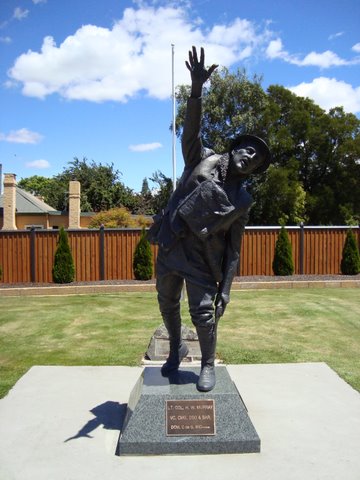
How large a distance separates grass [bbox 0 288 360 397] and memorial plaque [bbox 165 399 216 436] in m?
2.50

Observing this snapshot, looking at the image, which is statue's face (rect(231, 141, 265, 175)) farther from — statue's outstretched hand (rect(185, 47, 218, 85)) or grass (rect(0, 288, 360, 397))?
grass (rect(0, 288, 360, 397))

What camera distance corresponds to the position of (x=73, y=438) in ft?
12.8

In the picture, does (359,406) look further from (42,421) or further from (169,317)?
(42,421)

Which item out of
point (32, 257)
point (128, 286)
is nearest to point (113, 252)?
point (128, 286)

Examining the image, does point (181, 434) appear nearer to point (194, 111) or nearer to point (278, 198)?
point (194, 111)

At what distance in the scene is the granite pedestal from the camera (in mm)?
3670

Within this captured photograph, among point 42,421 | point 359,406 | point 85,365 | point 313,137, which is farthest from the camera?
point 313,137

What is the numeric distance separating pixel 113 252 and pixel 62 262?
1880mm

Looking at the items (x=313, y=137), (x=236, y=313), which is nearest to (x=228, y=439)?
(x=236, y=313)

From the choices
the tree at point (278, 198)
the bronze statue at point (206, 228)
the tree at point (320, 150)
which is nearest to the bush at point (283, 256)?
the bronze statue at point (206, 228)

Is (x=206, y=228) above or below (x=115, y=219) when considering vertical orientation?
below

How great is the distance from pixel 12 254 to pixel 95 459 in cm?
1316

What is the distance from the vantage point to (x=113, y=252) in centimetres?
1588

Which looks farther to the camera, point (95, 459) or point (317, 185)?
point (317, 185)
